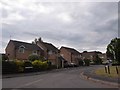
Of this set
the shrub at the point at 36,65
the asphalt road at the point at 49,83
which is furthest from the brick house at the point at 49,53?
the asphalt road at the point at 49,83

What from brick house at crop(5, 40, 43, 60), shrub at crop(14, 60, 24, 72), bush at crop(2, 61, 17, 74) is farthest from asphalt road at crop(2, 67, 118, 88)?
brick house at crop(5, 40, 43, 60)

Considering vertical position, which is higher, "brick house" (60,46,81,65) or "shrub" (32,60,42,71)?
"brick house" (60,46,81,65)

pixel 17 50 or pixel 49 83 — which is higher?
pixel 17 50

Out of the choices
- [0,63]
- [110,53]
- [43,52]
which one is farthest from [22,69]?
[110,53]

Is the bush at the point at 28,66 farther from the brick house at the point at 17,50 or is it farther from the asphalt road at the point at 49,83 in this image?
the brick house at the point at 17,50

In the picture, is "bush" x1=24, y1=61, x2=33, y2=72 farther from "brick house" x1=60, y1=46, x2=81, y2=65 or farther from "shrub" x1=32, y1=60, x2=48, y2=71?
"brick house" x1=60, y1=46, x2=81, y2=65

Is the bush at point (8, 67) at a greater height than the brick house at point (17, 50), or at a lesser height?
lesser

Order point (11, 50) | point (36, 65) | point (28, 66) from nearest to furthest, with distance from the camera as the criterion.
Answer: point (28, 66) → point (36, 65) → point (11, 50)

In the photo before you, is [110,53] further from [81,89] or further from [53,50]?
[81,89]

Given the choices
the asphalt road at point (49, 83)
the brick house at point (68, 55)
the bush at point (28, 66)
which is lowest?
the asphalt road at point (49, 83)

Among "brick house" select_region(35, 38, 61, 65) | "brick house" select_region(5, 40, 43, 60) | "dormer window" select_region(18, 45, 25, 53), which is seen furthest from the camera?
"brick house" select_region(35, 38, 61, 65)

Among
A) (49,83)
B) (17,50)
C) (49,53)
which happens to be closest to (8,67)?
(49,83)

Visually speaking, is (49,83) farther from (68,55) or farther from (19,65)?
(68,55)

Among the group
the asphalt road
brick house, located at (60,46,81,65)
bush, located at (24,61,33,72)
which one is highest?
brick house, located at (60,46,81,65)
